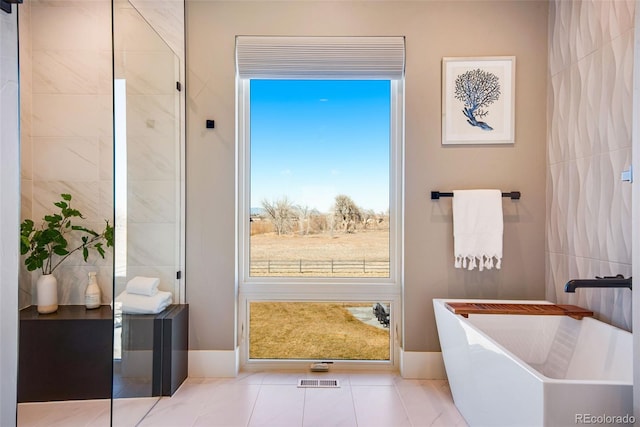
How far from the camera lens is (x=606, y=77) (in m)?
2.02

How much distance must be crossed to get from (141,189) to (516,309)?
2.25 meters

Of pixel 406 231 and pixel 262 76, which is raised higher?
pixel 262 76

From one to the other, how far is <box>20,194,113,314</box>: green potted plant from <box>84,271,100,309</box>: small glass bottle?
0.50 ft

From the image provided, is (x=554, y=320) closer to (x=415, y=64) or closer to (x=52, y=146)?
(x=415, y=64)

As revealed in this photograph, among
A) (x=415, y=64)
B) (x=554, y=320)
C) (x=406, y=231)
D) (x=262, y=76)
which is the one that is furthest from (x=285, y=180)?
(x=554, y=320)

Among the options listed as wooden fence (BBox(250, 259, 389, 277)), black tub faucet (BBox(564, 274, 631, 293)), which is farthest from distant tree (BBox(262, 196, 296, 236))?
black tub faucet (BBox(564, 274, 631, 293))

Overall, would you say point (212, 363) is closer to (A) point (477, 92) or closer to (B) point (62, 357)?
(B) point (62, 357)

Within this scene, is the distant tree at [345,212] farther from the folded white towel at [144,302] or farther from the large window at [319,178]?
the folded white towel at [144,302]

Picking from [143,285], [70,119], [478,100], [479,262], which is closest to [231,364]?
[143,285]

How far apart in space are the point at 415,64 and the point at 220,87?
4.44 ft

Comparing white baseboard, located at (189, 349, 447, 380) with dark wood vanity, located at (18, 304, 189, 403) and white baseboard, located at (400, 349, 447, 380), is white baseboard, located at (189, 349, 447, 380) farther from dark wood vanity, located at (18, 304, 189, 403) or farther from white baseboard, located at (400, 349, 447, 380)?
dark wood vanity, located at (18, 304, 189, 403)

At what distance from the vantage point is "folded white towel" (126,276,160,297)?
1.95m

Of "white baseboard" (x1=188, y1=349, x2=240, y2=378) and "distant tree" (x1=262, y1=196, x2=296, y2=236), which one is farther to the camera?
"distant tree" (x1=262, y1=196, x2=296, y2=236)

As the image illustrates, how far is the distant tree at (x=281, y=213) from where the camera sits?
9.16 ft
